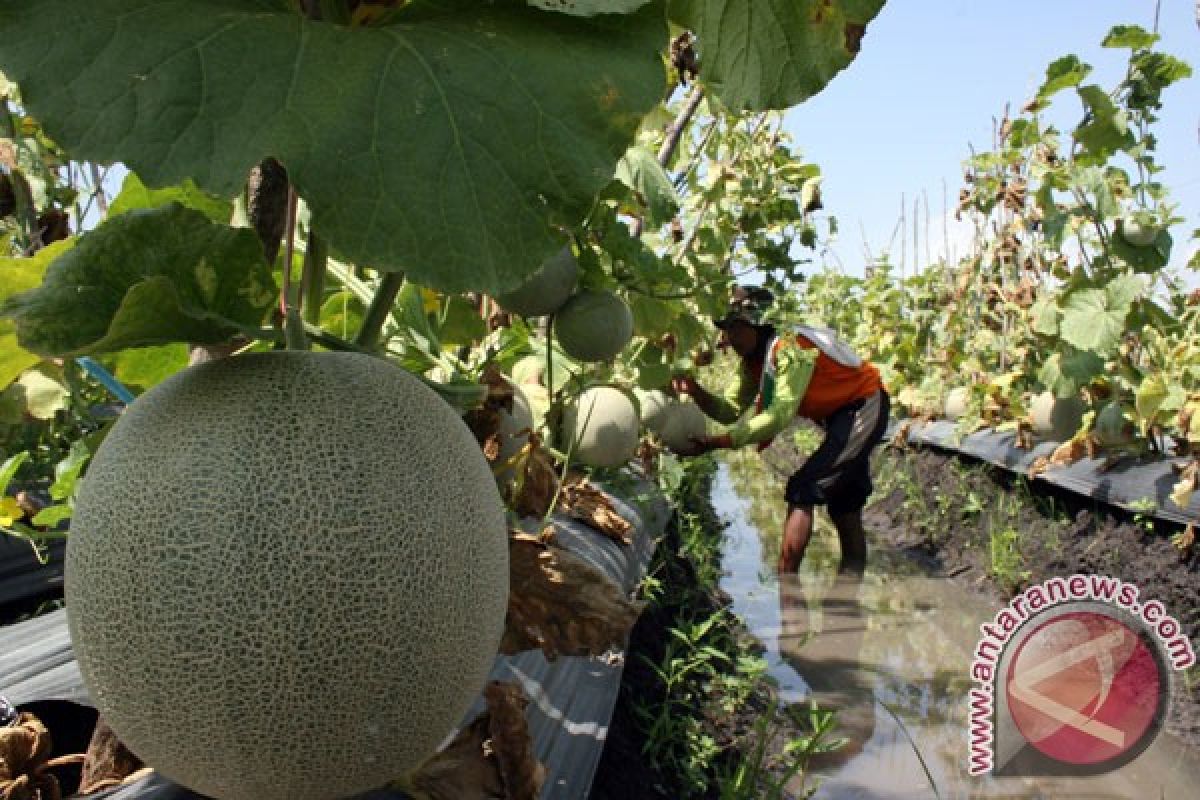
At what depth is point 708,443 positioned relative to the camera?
501 cm

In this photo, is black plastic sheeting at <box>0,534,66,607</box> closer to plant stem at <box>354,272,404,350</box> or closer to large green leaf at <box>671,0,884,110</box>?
plant stem at <box>354,272,404,350</box>

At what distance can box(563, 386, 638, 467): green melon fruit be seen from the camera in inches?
105

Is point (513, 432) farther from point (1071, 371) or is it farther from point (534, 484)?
point (1071, 371)

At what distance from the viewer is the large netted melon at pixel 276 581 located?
823mm

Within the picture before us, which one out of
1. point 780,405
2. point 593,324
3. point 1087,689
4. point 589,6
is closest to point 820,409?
point 780,405

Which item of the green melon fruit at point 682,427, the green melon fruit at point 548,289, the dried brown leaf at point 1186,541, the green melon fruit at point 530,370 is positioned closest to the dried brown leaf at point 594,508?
the green melon fruit at point 530,370

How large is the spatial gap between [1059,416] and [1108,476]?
0.62 meters

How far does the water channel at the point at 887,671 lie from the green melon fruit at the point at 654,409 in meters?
1.19

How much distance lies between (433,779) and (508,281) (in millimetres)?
675

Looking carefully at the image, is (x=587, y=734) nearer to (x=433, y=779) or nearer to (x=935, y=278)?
(x=433, y=779)

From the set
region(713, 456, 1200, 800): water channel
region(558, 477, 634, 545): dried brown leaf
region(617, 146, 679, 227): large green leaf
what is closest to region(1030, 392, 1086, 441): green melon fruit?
region(713, 456, 1200, 800): water channel

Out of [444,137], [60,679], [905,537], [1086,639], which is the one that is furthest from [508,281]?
[905,537]

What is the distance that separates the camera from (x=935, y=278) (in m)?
10.6

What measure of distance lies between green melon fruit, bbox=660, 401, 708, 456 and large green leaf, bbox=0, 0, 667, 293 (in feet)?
12.2
